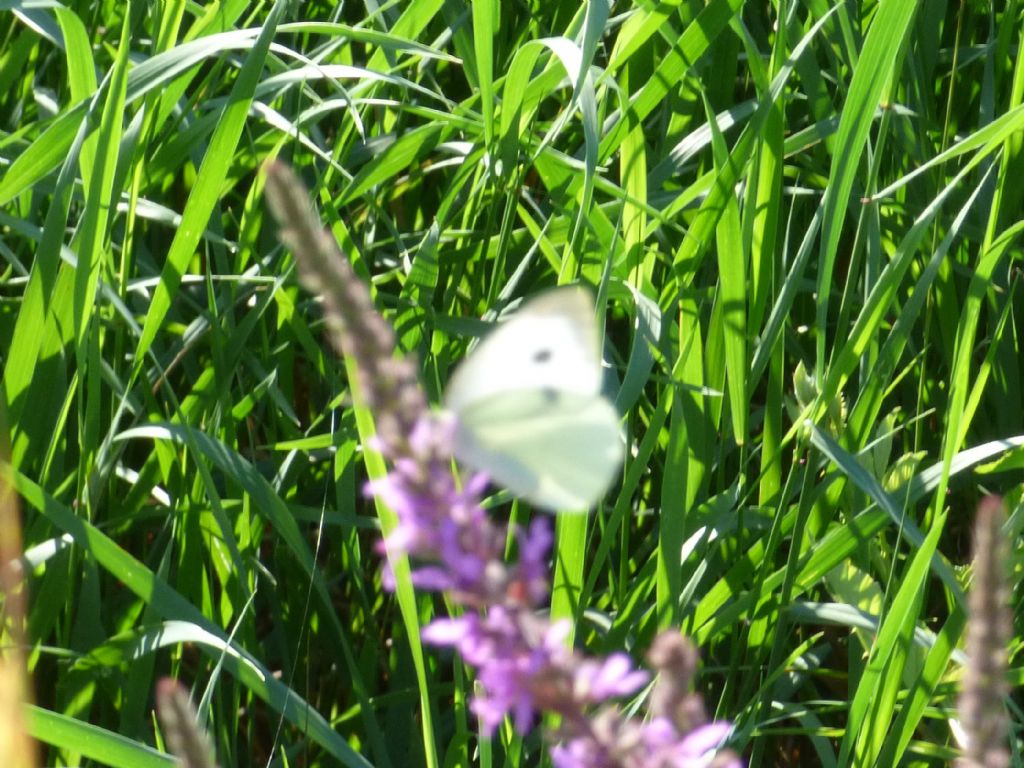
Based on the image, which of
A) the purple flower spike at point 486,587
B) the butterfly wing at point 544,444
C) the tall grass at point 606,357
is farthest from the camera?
the tall grass at point 606,357

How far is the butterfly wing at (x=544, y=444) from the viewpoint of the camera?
56 centimetres

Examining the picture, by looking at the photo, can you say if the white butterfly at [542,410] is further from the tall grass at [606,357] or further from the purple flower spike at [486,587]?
the tall grass at [606,357]

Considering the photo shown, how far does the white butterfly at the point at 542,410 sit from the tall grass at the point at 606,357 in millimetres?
632

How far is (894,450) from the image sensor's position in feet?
6.49

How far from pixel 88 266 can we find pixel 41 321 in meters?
0.13

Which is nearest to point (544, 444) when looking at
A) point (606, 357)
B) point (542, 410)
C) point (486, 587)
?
point (542, 410)

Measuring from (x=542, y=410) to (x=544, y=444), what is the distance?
0.04 meters

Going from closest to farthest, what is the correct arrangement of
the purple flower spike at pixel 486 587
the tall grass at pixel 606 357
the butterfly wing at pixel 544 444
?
1. the purple flower spike at pixel 486 587
2. the butterfly wing at pixel 544 444
3. the tall grass at pixel 606 357

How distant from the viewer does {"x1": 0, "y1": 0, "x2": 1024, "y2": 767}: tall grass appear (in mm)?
1480

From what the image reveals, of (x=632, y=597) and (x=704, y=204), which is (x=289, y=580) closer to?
(x=632, y=597)

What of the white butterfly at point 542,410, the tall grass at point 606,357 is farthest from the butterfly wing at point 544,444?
the tall grass at point 606,357

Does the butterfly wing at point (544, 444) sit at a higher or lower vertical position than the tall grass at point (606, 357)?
higher

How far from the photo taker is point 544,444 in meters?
0.62

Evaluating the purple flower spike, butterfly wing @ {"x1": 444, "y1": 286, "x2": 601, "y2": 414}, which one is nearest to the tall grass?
butterfly wing @ {"x1": 444, "y1": 286, "x2": 601, "y2": 414}
